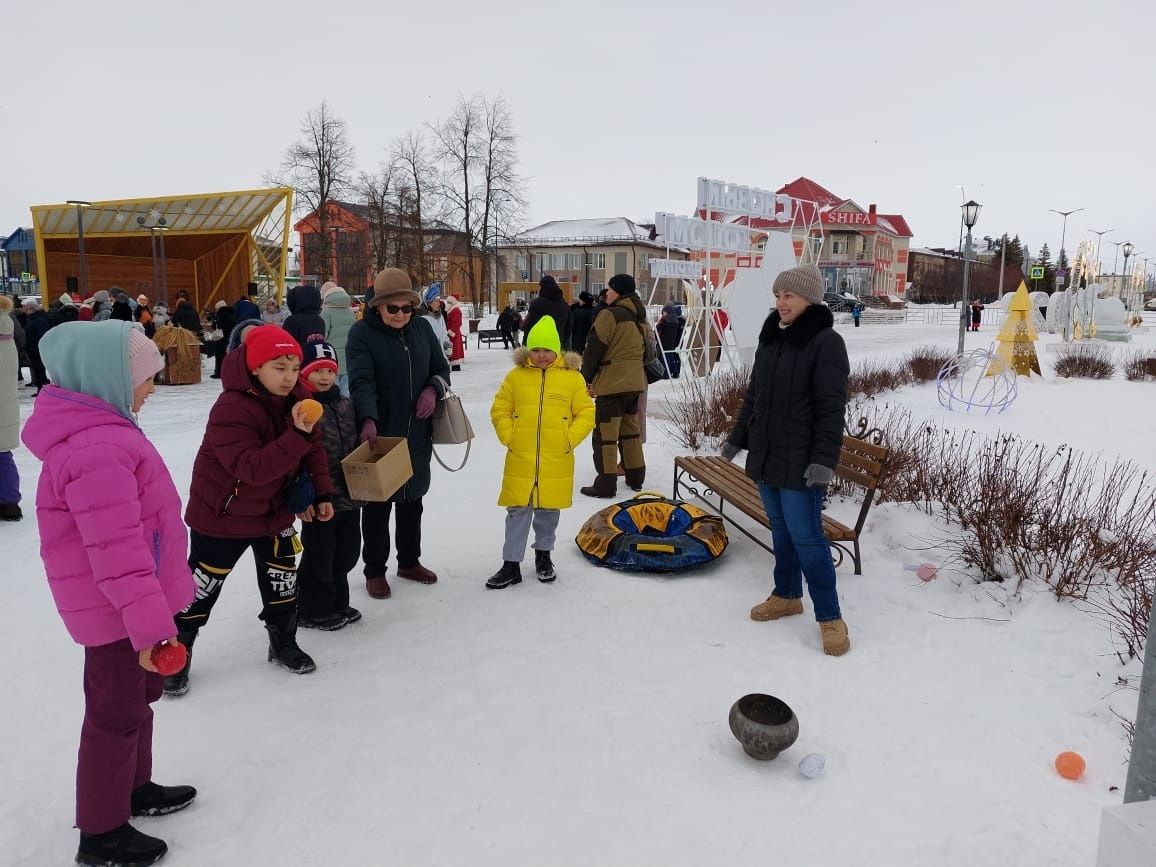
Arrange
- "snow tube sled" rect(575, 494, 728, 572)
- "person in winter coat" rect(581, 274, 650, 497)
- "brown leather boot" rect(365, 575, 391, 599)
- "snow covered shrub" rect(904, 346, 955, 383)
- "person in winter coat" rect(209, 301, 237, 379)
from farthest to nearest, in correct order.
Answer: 1. "person in winter coat" rect(209, 301, 237, 379)
2. "snow covered shrub" rect(904, 346, 955, 383)
3. "person in winter coat" rect(581, 274, 650, 497)
4. "snow tube sled" rect(575, 494, 728, 572)
5. "brown leather boot" rect(365, 575, 391, 599)

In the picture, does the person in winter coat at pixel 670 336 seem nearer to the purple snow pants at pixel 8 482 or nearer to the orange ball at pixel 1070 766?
the purple snow pants at pixel 8 482

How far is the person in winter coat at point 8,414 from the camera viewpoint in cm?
564

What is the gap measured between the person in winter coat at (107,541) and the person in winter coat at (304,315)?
5.24 meters

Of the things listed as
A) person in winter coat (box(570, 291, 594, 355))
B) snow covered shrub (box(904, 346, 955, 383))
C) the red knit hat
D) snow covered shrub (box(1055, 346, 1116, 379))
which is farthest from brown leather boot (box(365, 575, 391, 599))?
snow covered shrub (box(1055, 346, 1116, 379))

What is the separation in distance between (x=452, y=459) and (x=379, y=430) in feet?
12.6

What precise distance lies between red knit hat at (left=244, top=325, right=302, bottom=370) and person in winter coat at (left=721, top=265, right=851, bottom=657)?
7.40 ft

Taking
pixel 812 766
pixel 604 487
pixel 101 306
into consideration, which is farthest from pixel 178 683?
pixel 101 306

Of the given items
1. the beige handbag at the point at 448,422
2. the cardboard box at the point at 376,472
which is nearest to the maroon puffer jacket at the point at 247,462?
the cardboard box at the point at 376,472

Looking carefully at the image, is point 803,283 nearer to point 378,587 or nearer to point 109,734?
point 378,587

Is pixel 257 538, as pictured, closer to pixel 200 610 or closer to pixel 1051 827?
pixel 200 610

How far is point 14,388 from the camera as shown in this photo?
5805 millimetres

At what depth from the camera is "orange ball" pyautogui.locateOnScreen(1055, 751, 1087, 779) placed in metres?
2.74

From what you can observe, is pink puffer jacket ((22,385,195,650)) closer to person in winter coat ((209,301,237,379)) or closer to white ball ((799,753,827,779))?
white ball ((799,753,827,779))

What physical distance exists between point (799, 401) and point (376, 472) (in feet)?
6.75
